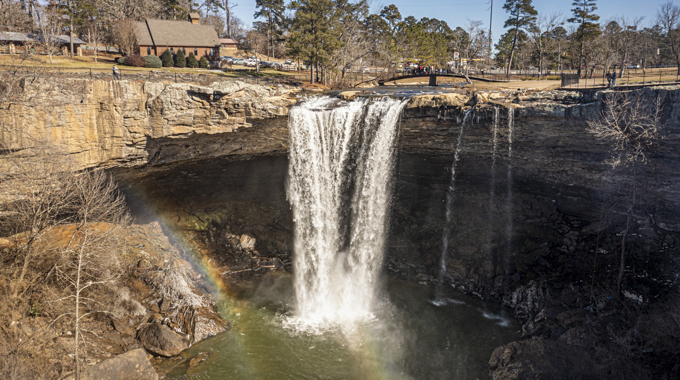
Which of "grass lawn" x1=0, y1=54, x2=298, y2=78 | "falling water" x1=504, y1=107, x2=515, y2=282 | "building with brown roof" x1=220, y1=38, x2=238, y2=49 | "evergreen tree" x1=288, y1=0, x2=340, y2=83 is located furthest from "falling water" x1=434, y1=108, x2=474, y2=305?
"building with brown roof" x1=220, y1=38, x2=238, y2=49

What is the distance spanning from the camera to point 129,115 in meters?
18.4

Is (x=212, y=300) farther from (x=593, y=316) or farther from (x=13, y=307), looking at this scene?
(x=593, y=316)

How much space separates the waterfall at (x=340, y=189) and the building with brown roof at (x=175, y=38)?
1172 inches

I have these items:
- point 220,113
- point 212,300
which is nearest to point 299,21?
point 220,113

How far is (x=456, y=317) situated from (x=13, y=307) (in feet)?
52.4

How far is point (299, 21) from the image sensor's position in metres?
29.3

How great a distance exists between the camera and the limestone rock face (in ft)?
52.8

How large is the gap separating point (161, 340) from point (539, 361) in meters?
12.9

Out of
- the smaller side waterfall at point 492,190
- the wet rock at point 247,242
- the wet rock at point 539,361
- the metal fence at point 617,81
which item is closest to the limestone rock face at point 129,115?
the wet rock at point 247,242

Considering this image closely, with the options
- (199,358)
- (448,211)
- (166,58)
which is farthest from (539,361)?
(166,58)

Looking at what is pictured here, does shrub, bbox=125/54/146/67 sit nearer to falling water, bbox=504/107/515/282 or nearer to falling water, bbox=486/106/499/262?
Result: falling water, bbox=486/106/499/262

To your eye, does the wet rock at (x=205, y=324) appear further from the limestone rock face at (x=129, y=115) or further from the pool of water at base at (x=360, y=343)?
the limestone rock face at (x=129, y=115)

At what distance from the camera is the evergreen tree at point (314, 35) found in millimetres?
28469

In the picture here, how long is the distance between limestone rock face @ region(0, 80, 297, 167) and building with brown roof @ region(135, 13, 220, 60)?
91.5 ft
